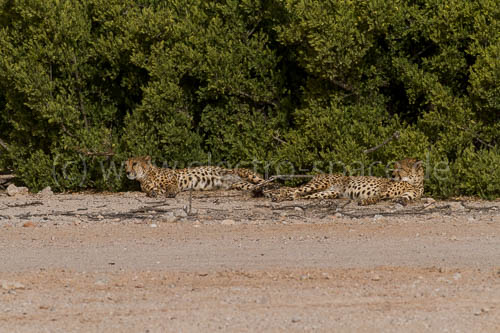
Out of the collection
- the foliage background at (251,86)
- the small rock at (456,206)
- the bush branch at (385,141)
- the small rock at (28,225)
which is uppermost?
the foliage background at (251,86)

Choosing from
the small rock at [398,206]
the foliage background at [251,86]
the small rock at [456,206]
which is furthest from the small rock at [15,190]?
the small rock at [456,206]

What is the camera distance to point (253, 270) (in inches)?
306

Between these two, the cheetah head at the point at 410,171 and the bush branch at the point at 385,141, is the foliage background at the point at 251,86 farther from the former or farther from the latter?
the cheetah head at the point at 410,171

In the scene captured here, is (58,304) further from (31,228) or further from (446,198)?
(446,198)

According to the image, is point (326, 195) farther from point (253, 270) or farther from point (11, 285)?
point (11, 285)

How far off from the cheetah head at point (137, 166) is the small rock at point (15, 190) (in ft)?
6.77

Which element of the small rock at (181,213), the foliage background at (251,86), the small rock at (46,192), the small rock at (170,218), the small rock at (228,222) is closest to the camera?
the small rock at (228,222)

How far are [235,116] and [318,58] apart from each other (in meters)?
2.09

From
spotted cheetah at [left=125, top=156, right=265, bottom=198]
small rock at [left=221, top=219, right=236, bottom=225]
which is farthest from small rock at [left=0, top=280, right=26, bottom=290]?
spotted cheetah at [left=125, top=156, right=265, bottom=198]

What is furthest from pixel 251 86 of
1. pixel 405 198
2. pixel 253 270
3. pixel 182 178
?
pixel 253 270

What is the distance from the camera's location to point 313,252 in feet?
28.3

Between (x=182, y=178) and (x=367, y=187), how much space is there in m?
3.48

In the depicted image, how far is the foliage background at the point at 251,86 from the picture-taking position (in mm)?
13656

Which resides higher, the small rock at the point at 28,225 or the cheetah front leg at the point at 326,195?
the small rock at the point at 28,225
